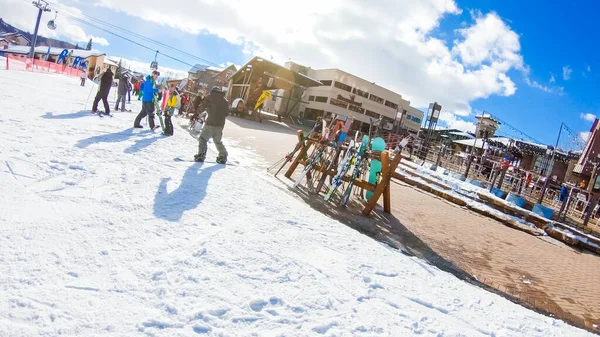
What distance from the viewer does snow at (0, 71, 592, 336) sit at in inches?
83.9

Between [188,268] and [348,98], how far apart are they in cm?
5585

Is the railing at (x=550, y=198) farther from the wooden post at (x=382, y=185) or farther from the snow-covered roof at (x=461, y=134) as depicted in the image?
the snow-covered roof at (x=461, y=134)

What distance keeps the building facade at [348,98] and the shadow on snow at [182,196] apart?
47.8 meters

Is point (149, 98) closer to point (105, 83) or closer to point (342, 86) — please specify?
point (105, 83)

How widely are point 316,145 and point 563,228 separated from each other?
7.74m

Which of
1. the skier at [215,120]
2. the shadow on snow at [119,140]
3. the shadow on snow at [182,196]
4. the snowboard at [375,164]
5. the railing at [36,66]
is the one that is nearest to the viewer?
the shadow on snow at [182,196]

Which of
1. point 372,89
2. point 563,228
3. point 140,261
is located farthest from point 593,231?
point 372,89

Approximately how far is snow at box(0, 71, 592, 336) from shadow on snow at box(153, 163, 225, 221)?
0.02 metres

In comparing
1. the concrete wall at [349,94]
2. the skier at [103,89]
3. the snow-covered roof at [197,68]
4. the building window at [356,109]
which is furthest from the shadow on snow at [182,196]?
the snow-covered roof at [197,68]

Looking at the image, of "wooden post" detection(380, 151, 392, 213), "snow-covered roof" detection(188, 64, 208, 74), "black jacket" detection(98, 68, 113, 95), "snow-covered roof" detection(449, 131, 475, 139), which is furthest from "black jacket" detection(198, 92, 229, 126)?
"snow-covered roof" detection(188, 64, 208, 74)

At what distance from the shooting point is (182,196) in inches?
172

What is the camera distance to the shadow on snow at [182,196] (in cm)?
374

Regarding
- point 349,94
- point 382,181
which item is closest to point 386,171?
point 382,181

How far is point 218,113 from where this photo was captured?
7188 millimetres
